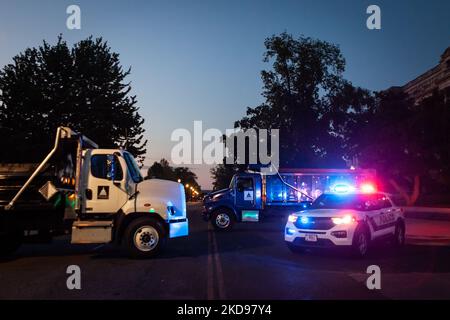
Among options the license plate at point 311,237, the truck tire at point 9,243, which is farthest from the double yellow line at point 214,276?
the truck tire at point 9,243

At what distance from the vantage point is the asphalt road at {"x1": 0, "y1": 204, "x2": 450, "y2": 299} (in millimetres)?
7852

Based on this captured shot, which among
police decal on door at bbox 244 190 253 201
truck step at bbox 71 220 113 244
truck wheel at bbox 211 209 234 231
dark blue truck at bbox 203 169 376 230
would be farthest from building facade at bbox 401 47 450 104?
truck step at bbox 71 220 113 244

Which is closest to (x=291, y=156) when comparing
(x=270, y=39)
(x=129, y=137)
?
(x=270, y=39)

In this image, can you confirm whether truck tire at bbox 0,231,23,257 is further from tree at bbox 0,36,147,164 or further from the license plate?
tree at bbox 0,36,147,164

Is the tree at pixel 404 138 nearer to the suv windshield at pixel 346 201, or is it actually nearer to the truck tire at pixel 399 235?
the truck tire at pixel 399 235

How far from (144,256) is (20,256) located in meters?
3.61

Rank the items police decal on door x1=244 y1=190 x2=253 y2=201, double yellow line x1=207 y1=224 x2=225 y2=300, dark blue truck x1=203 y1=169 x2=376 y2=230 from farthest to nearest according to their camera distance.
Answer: police decal on door x1=244 y1=190 x2=253 y2=201, dark blue truck x1=203 y1=169 x2=376 y2=230, double yellow line x1=207 y1=224 x2=225 y2=300

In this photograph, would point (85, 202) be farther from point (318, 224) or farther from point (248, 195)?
point (248, 195)

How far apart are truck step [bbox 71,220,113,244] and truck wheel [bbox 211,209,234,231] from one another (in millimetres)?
9172

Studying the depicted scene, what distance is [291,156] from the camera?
150 ft

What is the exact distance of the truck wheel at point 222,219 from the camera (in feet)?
67.9

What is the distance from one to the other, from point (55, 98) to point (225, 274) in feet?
81.7

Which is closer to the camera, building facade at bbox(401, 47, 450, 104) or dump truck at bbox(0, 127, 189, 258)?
dump truck at bbox(0, 127, 189, 258)
